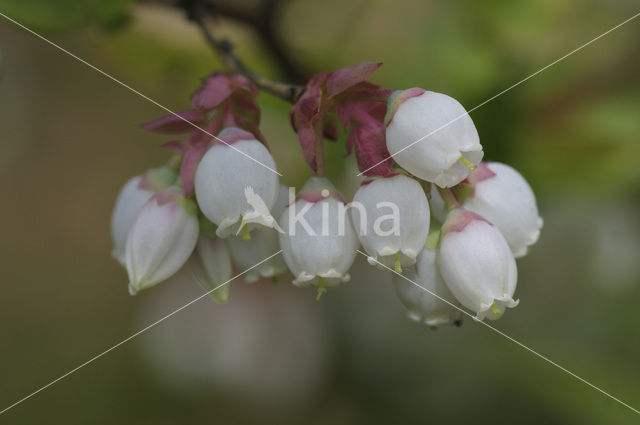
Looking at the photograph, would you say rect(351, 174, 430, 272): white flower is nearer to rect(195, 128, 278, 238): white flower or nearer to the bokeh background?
rect(195, 128, 278, 238): white flower

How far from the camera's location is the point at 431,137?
744 millimetres

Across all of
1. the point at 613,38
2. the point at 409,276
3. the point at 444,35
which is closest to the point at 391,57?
the point at 444,35

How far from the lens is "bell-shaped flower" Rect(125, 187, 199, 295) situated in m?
0.82

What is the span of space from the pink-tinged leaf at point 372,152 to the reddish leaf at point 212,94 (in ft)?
0.58

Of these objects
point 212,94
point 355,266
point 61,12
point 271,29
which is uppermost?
point 61,12

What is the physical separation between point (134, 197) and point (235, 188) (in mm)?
206

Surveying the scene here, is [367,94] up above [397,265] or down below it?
above

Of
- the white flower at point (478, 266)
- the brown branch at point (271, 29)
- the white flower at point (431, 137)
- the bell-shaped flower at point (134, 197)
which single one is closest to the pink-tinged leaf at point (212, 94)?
the bell-shaped flower at point (134, 197)

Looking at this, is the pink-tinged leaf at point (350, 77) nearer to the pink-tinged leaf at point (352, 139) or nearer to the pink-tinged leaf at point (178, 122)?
the pink-tinged leaf at point (352, 139)

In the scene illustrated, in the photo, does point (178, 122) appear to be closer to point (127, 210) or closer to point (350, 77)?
point (127, 210)

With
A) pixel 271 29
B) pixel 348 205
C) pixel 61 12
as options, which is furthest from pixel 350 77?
pixel 271 29

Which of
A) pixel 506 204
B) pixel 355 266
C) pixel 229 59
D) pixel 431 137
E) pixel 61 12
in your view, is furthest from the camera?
pixel 355 266

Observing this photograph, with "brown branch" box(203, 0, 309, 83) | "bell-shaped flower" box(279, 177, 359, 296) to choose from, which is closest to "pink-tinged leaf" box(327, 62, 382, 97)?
"bell-shaped flower" box(279, 177, 359, 296)

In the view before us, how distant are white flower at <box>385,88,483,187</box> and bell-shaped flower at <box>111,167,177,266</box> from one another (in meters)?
0.31
